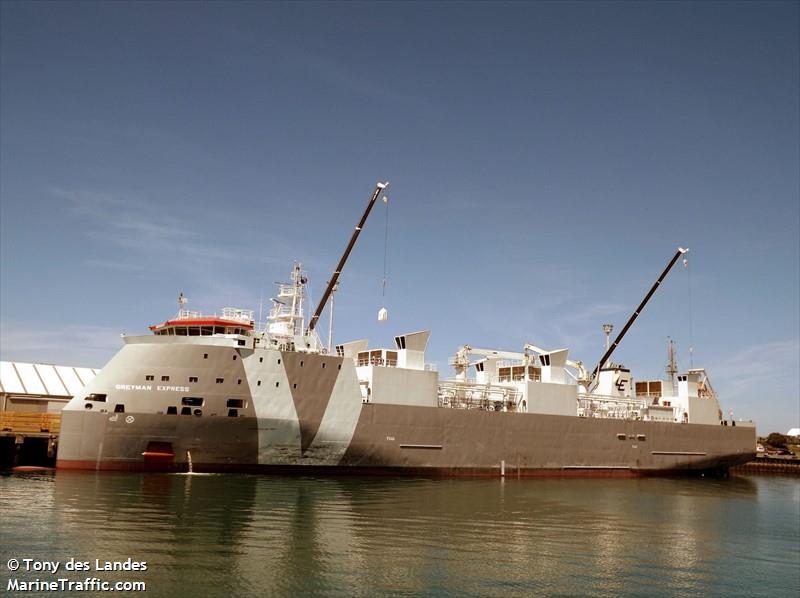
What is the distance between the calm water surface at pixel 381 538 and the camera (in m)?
13.3

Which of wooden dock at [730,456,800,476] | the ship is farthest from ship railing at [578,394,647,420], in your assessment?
wooden dock at [730,456,800,476]

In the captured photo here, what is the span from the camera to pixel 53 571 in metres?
12.7

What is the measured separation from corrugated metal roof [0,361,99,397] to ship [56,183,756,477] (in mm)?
13943

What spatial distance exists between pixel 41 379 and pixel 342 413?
23.0 meters

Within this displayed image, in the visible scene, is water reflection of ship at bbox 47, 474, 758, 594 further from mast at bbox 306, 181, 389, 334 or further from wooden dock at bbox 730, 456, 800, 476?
wooden dock at bbox 730, 456, 800, 476

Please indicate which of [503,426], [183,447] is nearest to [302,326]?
[183,447]

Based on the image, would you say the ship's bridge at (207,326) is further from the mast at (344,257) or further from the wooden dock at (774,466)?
the wooden dock at (774,466)

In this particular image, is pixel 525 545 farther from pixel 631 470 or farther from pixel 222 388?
pixel 631 470

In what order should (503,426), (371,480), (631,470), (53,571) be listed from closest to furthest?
(53,571) → (371,480) → (503,426) → (631,470)

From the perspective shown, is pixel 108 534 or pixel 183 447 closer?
pixel 108 534

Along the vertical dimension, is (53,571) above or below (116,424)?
below

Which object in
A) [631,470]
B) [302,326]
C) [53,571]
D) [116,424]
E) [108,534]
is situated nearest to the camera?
[53,571]

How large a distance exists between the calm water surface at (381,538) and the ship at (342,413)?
1.70 m

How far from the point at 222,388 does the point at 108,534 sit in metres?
12.2
